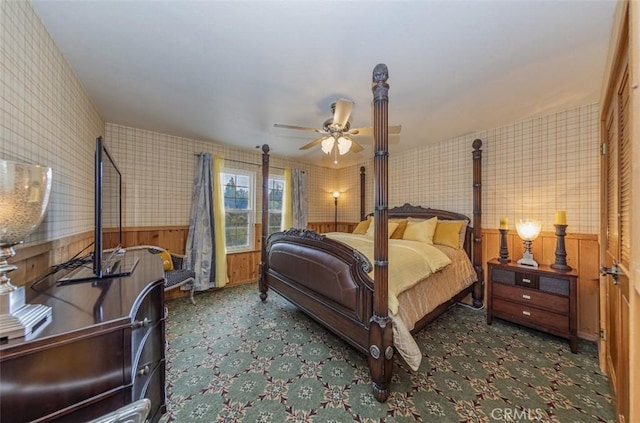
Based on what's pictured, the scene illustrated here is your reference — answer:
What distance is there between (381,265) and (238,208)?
3263 mm

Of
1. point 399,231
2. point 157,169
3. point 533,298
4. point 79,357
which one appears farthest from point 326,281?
point 157,169

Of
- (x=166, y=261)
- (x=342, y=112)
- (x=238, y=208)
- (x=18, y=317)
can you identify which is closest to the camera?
(x=18, y=317)

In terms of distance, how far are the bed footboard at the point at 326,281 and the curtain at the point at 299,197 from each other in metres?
1.66

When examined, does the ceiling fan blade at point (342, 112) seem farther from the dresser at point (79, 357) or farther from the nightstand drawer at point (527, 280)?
the nightstand drawer at point (527, 280)

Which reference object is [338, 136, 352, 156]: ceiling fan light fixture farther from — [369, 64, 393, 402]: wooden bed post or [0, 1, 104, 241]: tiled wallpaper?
[0, 1, 104, 241]: tiled wallpaper

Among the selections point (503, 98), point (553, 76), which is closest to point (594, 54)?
point (553, 76)

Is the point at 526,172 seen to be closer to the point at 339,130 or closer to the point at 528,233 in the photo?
the point at 528,233

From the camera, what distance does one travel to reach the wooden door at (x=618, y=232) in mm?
1271

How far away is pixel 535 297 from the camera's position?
2.38 metres

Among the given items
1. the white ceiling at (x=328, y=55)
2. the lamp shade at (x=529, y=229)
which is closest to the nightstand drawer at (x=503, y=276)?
the lamp shade at (x=529, y=229)

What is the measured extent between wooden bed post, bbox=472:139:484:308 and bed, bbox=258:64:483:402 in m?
0.01

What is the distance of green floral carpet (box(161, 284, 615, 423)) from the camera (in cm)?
154

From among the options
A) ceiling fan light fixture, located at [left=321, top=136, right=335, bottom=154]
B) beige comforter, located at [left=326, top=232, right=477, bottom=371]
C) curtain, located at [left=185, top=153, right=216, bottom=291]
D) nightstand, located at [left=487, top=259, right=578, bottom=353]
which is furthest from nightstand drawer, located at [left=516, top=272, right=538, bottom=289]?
curtain, located at [left=185, top=153, right=216, bottom=291]

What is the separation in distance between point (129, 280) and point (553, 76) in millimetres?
3351
